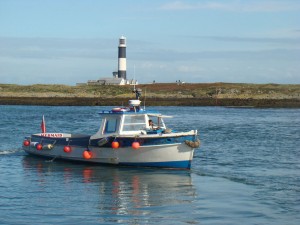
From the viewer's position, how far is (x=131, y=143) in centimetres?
2505

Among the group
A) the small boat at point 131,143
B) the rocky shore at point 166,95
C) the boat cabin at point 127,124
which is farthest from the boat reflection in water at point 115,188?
the rocky shore at point 166,95

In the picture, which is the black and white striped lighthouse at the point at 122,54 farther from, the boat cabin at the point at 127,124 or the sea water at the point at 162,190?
the boat cabin at the point at 127,124

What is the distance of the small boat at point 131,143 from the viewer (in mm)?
24531

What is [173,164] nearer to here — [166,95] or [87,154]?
[87,154]

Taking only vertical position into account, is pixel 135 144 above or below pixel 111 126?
below

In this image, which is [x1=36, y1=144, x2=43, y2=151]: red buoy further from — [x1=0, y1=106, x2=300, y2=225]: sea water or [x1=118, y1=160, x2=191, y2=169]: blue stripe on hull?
[x1=118, y1=160, x2=191, y2=169]: blue stripe on hull

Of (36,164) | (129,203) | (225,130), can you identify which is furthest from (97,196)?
(225,130)

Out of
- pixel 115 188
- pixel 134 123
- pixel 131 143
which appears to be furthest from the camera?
pixel 134 123

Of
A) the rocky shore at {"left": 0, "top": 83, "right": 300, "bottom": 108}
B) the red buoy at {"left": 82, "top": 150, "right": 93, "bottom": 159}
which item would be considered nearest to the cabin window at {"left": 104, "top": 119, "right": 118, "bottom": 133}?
the red buoy at {"left": 82, "top": 150, "right": 93, "bottom": 159}

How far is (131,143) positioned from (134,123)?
144 cm

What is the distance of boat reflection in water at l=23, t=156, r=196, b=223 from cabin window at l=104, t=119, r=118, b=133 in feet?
4.96

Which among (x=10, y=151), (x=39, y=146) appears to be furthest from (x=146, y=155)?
(x=10, y=151)

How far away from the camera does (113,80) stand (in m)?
111

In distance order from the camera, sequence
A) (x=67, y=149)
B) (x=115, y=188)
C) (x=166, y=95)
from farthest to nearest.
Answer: (x=166, y=95), (x=67, y=149), (x=115, y=188)
